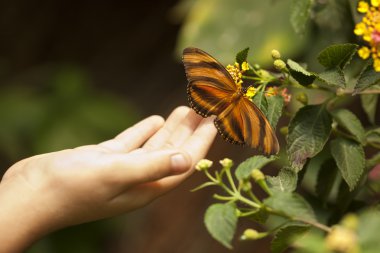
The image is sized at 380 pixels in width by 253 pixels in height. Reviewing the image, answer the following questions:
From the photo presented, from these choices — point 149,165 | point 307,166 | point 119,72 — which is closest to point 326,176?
point 307,166

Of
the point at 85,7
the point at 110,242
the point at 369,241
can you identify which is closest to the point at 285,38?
the point at 369,241

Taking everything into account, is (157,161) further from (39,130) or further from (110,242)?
(110,242)

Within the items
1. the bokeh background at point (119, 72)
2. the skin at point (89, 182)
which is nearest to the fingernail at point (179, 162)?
the skin at point (89, 182)

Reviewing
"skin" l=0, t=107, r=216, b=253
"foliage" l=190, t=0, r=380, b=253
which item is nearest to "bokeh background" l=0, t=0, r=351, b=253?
"foliage" l=190, t=0, r=380, b=253

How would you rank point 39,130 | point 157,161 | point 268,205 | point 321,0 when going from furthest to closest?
point 39,130 → point 321,0 → point 157,161 → point 268,205

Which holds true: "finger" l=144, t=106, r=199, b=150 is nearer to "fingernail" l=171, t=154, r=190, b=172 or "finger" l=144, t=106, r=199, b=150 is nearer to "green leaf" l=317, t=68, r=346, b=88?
"fingernail" l=171, t=154, r=190, b=172

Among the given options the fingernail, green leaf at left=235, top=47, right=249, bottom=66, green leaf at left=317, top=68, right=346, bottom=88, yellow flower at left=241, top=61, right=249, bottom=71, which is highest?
green leaf at left=235, top=47, right=249, bottom=66

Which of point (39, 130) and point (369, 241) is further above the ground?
point (369, 241)
